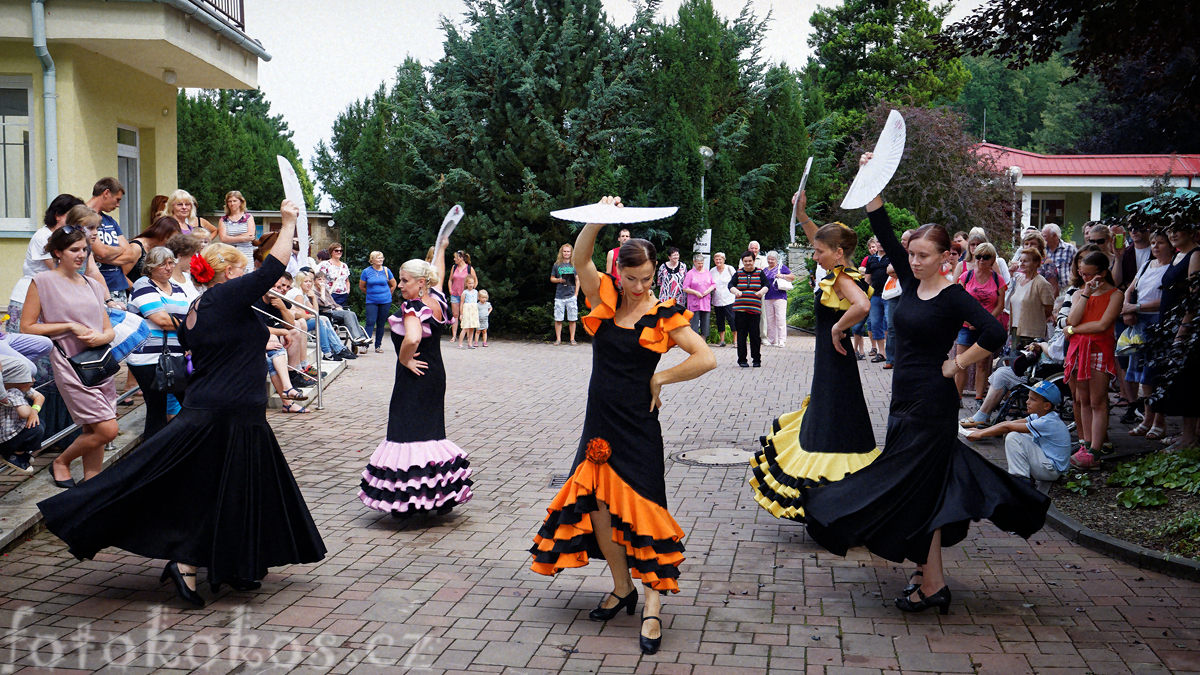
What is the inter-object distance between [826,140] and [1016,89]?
166 ft

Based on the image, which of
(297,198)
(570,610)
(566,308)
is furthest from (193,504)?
(566,308)

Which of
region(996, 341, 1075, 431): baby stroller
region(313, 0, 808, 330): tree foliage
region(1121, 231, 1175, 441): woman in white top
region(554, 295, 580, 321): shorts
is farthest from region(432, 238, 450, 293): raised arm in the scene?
region(313, 0, 808, 330): tree foliage

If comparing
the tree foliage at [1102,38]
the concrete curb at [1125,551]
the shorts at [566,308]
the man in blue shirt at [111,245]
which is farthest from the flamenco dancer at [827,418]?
the shorts at [566,308]

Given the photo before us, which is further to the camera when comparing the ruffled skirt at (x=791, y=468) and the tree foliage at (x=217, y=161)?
the tree foliage at (x=217, y=161)

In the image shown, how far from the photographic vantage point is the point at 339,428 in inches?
439

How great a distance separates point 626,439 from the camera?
5.14 meters

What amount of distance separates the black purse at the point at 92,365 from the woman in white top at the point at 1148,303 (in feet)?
28.2

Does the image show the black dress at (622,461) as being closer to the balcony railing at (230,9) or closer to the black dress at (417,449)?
the black dress at (417,449)

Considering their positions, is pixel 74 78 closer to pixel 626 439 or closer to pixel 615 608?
pixel 626 439

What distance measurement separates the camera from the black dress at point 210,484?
17.7 feet

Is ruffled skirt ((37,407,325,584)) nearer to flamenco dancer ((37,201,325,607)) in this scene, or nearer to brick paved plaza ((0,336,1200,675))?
flamenco dancer ((37,201,325,607))

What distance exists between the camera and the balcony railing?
14347mm

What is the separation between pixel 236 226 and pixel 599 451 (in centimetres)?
822

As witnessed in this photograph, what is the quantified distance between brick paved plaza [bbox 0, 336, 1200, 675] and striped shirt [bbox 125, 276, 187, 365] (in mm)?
1637
